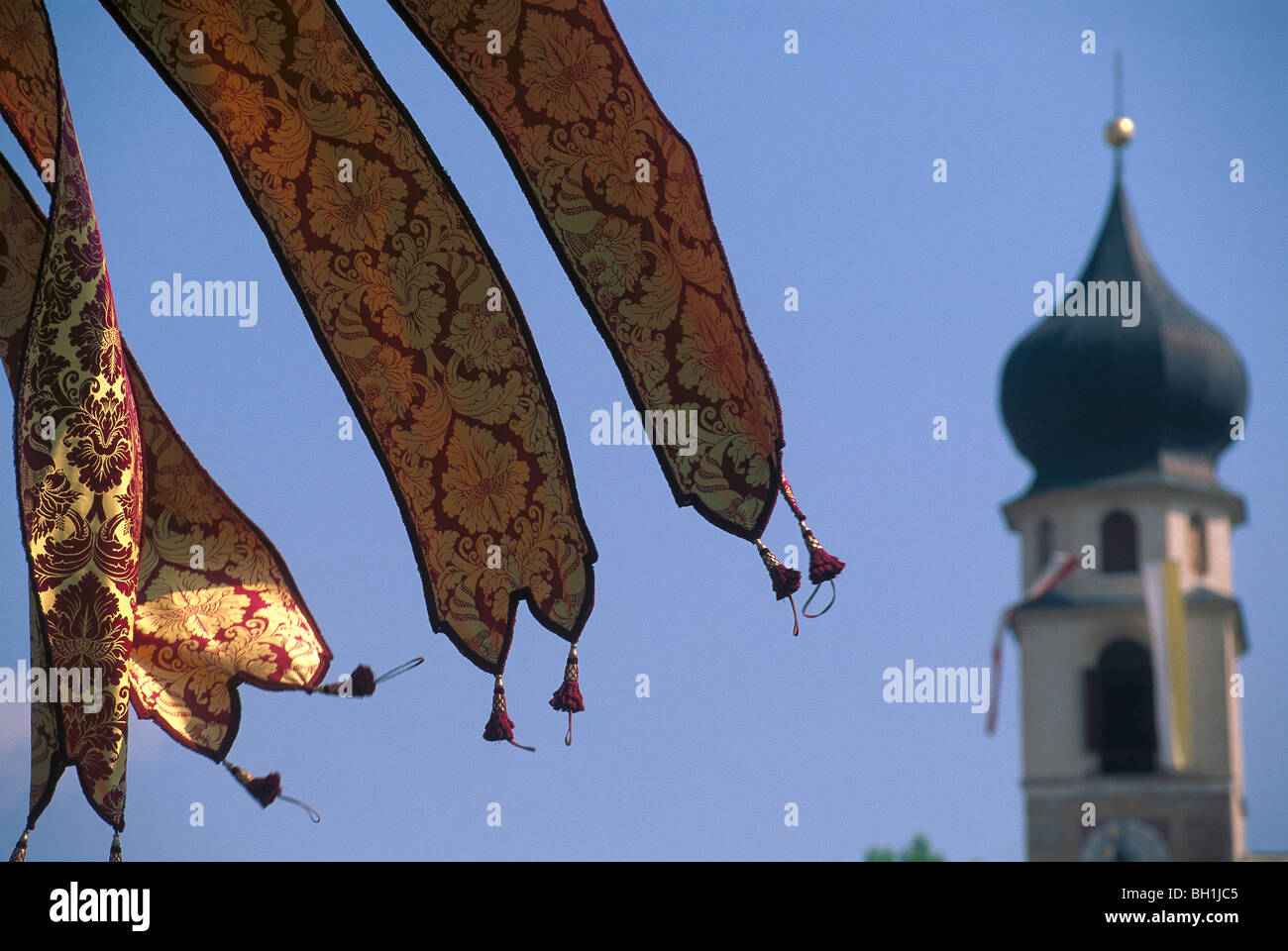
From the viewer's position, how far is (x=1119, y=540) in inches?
598

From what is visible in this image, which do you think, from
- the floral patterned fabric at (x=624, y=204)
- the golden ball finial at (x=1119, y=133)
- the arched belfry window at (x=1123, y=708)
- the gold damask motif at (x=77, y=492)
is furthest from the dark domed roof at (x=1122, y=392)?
the gold damask motif at (x=77, y=492)

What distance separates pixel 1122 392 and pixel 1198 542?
12.9 feet

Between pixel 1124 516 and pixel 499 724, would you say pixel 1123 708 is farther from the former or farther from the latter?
pixel 499 724

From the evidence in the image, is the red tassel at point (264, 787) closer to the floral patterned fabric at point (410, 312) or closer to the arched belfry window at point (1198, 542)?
the floral patterned fabric at point (410, 312)

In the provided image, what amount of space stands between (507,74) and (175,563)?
177 cm

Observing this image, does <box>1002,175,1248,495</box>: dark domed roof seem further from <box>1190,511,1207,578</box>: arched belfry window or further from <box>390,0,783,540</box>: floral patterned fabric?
<box>390,0,783,540</box>: floral patterned fabric

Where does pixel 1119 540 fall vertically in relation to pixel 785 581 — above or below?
above

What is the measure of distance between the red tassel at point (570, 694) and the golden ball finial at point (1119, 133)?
3.54 m

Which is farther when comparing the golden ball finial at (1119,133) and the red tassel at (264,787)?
the golden ball finial at (1119,133)

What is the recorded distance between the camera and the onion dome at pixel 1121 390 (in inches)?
561

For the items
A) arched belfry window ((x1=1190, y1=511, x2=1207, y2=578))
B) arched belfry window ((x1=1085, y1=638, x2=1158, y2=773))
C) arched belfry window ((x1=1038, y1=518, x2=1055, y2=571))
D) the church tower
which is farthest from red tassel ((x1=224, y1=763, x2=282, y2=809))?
arched belfry window ((x1=1085, y1=638, x2=1158, y2=773))

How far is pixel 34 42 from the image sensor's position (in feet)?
16.0

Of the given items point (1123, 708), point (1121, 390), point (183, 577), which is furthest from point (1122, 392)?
point (183, 577)

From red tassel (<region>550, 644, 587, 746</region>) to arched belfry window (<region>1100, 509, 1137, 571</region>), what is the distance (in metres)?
10.2
